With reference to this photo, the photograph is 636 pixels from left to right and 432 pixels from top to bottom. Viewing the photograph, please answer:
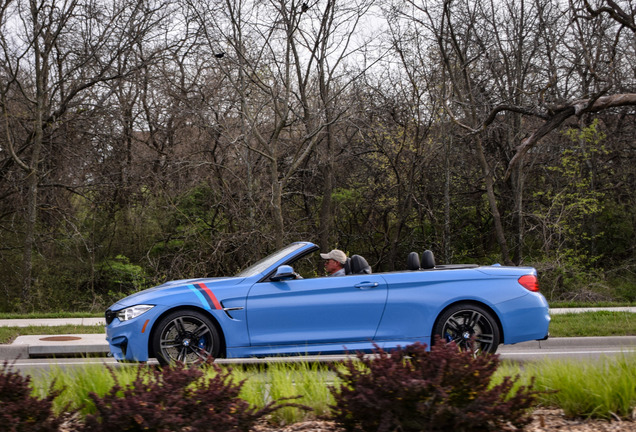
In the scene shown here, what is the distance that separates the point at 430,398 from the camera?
12.9 ft

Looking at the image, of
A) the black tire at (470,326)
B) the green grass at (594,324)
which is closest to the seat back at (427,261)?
the black tire at (470,326)

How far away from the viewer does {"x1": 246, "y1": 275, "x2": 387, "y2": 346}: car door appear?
731cm

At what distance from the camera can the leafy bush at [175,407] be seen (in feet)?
12.6

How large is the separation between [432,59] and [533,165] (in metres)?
5.39

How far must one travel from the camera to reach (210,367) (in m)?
5.04

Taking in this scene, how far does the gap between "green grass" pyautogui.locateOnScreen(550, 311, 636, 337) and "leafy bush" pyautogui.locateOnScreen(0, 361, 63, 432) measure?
806cm

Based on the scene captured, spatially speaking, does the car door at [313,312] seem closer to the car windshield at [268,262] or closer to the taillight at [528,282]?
the car windshield at [268,262]

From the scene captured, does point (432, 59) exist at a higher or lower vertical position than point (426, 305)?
higher

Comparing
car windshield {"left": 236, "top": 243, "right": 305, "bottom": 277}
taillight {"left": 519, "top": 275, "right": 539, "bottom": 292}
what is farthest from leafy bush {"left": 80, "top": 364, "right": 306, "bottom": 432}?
taillight {"left": 519, "top": 275, "right": 539, "bottom": 292}

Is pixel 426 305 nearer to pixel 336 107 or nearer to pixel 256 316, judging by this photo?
pixel 256 316

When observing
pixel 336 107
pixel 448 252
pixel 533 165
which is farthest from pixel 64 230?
pixel 533 165

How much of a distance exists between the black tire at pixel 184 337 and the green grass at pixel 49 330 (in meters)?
4.39

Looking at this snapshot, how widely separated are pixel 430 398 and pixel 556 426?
1.12 m

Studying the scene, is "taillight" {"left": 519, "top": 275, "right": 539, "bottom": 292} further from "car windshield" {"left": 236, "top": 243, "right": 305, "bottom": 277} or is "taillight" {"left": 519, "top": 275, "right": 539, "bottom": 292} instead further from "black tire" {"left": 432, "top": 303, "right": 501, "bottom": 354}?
"car windshield" {"left": 236, "top": 243, "right": 305, "bottom": 277}
